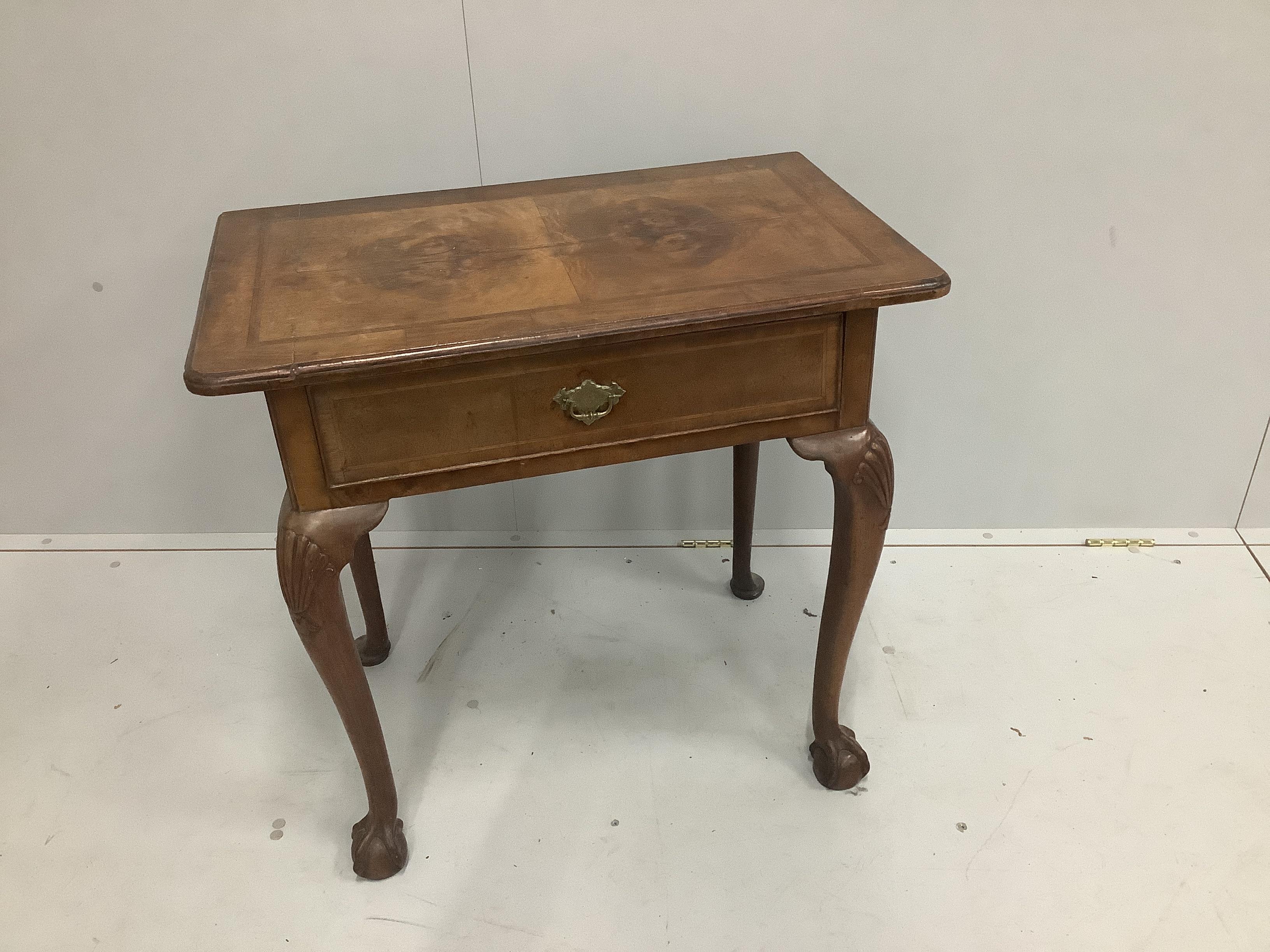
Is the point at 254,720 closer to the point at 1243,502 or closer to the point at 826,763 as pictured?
the point at 826,763

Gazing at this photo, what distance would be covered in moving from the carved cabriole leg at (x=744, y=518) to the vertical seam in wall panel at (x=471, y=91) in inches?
27.9

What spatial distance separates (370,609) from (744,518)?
0.74 meters

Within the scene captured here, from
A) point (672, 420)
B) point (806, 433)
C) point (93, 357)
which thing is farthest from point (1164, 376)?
point (93, 357)

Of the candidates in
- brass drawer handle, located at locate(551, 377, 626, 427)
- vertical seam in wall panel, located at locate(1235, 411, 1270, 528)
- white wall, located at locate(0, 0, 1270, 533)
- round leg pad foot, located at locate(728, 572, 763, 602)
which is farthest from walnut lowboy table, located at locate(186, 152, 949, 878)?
vertical seam in wall panel, located at locate(1235, 411, 1270, 528)

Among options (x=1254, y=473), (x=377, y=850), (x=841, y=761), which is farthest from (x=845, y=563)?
(x=1254, y=473)

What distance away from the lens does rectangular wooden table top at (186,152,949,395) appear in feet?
4.08

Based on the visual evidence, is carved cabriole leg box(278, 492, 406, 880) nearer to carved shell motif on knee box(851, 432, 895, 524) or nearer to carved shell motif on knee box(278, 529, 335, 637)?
carved shell motif on knee box(278, 529, 335, 637)

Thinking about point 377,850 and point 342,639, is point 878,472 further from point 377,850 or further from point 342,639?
point 377,850

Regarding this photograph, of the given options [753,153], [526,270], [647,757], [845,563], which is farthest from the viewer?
[753,153]

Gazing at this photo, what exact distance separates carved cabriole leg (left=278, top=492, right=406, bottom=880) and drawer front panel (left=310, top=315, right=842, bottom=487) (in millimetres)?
64

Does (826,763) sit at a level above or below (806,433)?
below

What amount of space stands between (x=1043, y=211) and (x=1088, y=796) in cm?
106

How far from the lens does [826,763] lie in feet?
5.62

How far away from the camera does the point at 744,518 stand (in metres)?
2.06
